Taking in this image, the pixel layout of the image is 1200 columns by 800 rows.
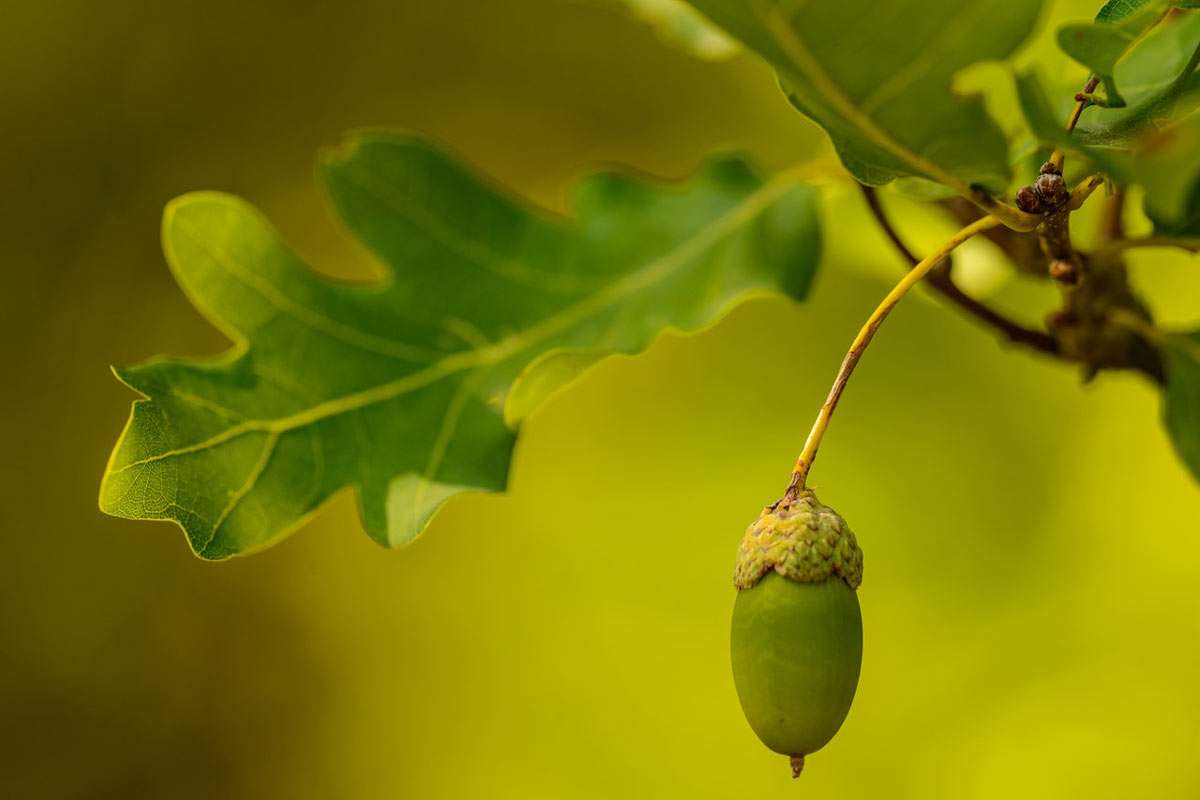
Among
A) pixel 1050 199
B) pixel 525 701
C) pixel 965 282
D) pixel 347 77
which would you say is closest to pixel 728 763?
pixel 525 701

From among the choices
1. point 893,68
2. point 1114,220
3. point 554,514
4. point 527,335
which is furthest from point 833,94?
point 554,514

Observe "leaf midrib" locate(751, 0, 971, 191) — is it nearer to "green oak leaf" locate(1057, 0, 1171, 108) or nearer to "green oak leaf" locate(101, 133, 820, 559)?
"green oak leaf" locate(1057, 0, 1171, 108)

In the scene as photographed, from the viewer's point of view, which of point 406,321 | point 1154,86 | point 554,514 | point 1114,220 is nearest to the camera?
point 1154,86

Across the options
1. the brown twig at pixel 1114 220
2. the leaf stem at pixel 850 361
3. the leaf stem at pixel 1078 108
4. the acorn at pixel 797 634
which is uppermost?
the brown twig at pixel 1114 220

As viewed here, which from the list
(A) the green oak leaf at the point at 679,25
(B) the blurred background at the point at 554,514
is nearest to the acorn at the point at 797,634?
(B) the blurred background at the point at 554,514

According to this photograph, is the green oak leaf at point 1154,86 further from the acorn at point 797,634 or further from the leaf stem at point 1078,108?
the acorn at point 797,634

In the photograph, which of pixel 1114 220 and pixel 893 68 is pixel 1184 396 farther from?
pixel 893 68

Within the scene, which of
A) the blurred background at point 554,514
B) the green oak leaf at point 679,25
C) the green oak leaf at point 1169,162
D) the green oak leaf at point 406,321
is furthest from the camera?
the blurred background at point 554,514
